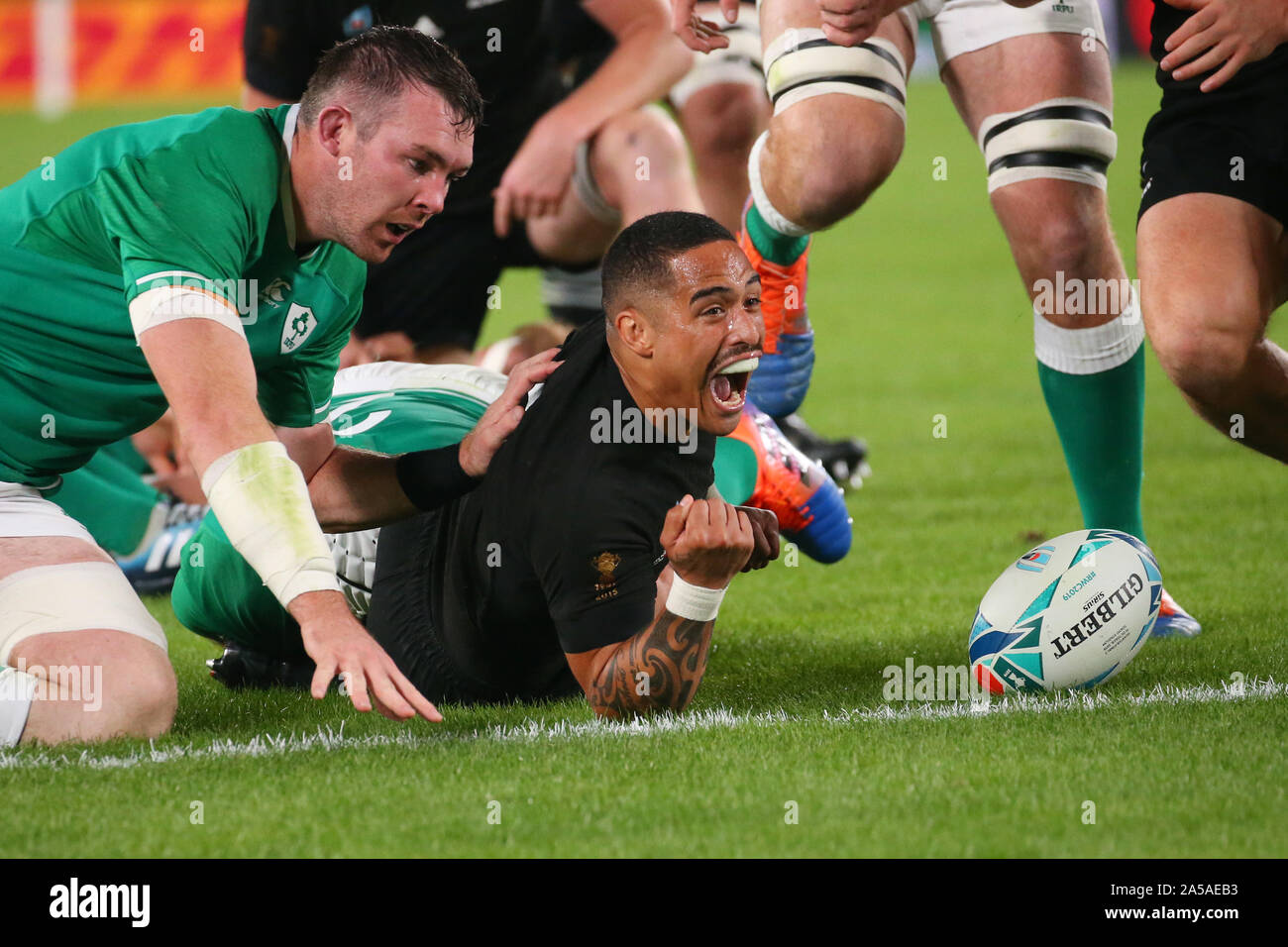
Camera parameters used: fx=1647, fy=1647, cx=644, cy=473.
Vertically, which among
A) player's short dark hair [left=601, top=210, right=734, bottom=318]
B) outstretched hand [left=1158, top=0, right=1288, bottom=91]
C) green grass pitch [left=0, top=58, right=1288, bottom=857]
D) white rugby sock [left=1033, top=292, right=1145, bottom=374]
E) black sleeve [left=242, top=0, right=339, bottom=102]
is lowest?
green grass pitch [left=0, top=58, right=1288, bottom=857]

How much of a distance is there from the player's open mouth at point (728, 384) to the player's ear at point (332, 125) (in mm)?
934

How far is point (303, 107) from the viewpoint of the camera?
11.7 feet

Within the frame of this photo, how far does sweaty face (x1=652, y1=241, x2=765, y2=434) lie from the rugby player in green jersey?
1.15 feet

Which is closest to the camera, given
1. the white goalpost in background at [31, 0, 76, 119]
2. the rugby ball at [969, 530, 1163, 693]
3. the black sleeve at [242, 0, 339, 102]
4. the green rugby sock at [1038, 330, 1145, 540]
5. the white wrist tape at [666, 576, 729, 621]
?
the white wrist tape at [666, 576, 729, 621]

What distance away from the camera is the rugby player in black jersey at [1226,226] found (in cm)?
382

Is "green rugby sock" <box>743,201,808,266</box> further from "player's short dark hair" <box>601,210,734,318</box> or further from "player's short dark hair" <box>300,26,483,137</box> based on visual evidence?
"player's short dark hair" <box>300,26,483,137</box>

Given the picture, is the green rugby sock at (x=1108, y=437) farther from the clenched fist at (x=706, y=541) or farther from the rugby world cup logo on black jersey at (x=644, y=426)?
the clenched fist at (x=706, y=541)

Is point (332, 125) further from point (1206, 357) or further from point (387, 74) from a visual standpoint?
point (1206, 357)

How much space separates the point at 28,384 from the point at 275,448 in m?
0.88

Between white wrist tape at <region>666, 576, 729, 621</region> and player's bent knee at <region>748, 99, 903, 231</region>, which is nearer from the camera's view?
white wrist tape at <region>666, 576, 729, 621</region>

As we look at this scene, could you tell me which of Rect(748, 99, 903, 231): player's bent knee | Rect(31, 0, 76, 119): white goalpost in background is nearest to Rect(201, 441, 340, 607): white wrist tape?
Rect(748, 99, 903, 231): player's bent knee

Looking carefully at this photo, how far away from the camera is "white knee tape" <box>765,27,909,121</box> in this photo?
4.43 m

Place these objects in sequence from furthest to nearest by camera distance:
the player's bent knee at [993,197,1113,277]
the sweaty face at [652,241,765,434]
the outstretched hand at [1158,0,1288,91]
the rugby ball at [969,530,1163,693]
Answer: the player's bent knee at [993,197,1113,277] → the outstretched hand at [1158,0,1288,91] → the rugby ball at [969,530,1163,693] → the sweaty face at [652,241,765,434]

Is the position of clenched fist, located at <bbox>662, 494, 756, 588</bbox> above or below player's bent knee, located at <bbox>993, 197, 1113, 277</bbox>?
below
